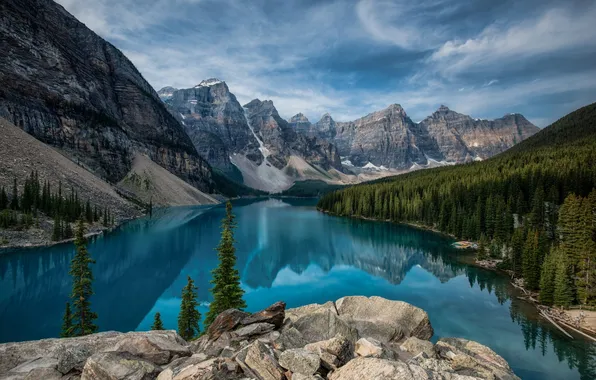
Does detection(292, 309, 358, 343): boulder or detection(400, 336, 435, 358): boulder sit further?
detection(292, 309, 358, 343): boulder

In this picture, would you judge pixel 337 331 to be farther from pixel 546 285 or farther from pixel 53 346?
pixel 546 285

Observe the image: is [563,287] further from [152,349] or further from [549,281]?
[152,349]

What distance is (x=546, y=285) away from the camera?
38531 millimetres

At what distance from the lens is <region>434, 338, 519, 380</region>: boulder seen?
1045 cm

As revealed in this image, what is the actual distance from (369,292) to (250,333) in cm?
3664

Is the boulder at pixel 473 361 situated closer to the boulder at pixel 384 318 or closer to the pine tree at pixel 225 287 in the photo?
the boulder at pixel 384 318

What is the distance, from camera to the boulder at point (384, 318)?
14369 millimetres

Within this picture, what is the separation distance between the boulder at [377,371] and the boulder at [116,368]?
212 inches

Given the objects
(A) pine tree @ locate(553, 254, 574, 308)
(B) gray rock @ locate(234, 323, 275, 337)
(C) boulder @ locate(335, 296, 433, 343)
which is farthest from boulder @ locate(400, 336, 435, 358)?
(A) pine tree @ locate(553, 254, 574, 308)

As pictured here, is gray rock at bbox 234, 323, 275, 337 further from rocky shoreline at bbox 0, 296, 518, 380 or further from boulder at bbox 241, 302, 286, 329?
boulder at bbox 241, 302, 286, 329

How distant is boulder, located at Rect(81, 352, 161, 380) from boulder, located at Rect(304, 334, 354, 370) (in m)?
4.80

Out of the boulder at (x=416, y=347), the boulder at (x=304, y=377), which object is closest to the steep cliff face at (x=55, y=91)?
the boulder at (x=304, y=377)

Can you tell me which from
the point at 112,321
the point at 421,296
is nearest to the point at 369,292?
the point at 421,296

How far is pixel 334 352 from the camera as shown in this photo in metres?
9.77
